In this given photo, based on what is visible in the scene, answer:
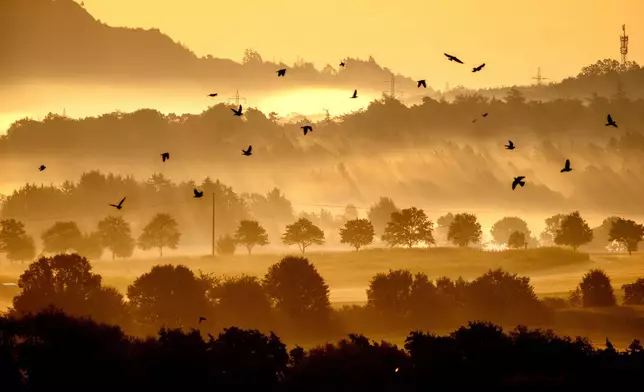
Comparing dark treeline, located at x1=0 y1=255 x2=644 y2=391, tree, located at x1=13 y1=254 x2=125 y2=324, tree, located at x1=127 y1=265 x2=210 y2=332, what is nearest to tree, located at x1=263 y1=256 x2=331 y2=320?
tree, located at x1=127 y1=265 x2=210 y2=332

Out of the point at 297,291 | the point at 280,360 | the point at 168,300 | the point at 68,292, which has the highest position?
the point at 68,292

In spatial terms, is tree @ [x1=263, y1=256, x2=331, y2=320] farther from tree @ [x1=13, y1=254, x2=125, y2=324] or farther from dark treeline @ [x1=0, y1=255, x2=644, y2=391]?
dark treeline @ [x1=0, y1=255, x2=644, y2=391]

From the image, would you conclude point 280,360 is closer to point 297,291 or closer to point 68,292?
point 297,291

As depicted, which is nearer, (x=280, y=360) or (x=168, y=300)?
(x=280, y=360)

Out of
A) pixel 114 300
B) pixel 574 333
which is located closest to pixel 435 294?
pixel 574 333

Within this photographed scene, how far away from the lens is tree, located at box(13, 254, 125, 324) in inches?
6998

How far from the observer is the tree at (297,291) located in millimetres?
180875

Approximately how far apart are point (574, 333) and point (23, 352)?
8859 centimetres

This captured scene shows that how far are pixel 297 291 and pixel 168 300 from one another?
61.5 feet

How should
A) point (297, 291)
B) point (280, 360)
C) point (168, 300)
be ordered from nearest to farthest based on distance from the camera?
1. point (280, 360)
2. point (168, 300)
3. point (297, 291)

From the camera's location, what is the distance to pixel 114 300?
18138 centimetres

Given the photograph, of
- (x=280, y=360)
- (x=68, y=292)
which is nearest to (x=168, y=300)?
(x=68, y=292)

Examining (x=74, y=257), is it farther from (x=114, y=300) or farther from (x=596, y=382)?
(x=596, y=382)

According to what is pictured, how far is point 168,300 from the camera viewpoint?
183 meters
